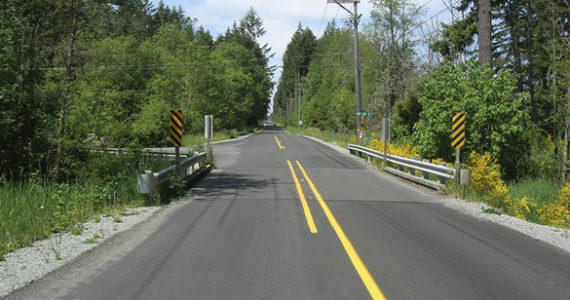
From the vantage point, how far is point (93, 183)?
1078 centimetres

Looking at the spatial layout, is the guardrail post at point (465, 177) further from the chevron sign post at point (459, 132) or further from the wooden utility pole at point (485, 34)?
the wooden utility pole at point (485, 34)

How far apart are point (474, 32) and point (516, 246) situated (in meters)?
30.0

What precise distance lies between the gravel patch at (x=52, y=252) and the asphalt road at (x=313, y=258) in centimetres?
23

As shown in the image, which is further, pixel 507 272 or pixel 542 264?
pixel 542 264

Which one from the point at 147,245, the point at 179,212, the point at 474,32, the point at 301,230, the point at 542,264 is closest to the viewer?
the point at 542,264

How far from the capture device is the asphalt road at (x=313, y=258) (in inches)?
184

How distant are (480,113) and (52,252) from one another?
562 inches

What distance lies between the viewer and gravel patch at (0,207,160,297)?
5.00 metres

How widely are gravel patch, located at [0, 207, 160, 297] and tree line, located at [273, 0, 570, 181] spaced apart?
503 inches

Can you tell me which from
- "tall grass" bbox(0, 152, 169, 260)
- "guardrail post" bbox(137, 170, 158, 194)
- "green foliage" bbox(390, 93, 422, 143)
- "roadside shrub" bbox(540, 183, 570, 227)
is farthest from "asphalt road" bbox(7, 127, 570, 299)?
"green foliage" bbox(390, 93, 422, 143)

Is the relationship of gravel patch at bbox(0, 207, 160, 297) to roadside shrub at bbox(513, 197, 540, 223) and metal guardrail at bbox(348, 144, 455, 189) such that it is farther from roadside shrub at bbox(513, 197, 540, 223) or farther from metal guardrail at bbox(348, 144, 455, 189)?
roadside shrub at bbox(513, 197, 540, 223)

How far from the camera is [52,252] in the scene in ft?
19.8

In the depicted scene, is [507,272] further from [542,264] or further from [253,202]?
[253,202]

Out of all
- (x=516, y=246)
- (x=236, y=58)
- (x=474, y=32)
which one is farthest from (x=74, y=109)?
(x=236, y=58)
